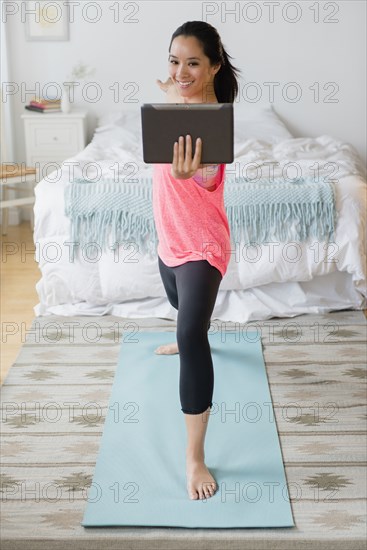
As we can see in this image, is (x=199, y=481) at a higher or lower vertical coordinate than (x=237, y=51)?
lower

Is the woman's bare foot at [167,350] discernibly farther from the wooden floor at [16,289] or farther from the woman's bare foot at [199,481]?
the woman's bare foot at [199,481]

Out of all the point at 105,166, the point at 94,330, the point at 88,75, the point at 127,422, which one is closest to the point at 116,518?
the point at 127,422

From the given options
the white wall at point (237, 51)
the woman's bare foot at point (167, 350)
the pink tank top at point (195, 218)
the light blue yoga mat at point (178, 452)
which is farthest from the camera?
the white wall at point (237, 51)

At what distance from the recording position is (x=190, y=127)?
6.42 ft

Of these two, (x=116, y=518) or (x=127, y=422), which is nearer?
(x=116, y=518)

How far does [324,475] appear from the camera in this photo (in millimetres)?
2275

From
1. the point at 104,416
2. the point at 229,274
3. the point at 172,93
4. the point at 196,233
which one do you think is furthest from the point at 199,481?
the point at 229,274

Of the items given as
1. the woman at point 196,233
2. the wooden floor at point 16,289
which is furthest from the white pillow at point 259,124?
the woman at point 196,233

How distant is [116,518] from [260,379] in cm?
92

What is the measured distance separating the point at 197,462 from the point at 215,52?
1097 mm

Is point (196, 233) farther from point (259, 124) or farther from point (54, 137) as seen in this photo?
point (54, 137)

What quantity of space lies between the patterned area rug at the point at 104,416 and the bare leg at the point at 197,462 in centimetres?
15

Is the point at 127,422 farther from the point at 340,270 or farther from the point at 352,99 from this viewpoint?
the point at 352,99

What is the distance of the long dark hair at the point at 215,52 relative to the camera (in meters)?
2.14
